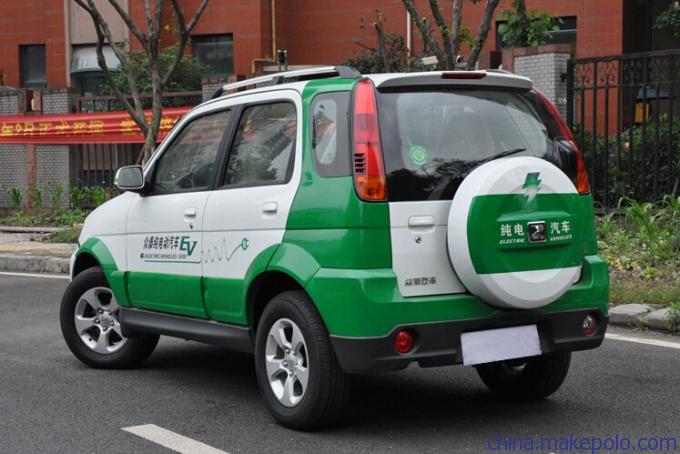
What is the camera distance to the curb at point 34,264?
45.1ft

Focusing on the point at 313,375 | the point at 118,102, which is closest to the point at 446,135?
the point at 313,375

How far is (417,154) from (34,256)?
10.4 meters

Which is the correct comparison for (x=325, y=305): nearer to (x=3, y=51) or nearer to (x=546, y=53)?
(x=546, y=53)

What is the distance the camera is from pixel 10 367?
23.6 feet

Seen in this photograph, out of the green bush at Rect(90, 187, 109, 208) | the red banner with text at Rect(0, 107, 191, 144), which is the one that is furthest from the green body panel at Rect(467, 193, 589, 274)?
the green bush at Rect(90, 187, 109, 208)

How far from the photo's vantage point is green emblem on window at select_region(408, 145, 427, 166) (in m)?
5.11

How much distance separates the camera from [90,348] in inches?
281

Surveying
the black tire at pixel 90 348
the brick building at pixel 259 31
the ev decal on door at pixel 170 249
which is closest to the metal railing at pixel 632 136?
the black tire at pixel 90 348

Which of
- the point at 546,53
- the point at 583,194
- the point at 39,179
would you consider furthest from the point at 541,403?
the point at 39,179

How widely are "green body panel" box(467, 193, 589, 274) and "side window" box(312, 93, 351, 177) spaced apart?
0.72m

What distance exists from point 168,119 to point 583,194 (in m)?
15.7

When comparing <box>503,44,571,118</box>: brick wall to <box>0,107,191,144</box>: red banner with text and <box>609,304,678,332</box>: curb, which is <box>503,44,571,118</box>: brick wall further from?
<box>0,107,191,144</box>: red banner with text

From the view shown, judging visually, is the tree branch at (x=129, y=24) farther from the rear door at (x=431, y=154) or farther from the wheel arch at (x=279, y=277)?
the rear door at (x=431, y=154)

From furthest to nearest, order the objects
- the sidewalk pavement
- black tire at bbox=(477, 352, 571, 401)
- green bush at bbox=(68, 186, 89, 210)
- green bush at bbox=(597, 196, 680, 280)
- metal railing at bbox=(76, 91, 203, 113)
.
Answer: green bush at bbox=(68, 186, 89, 210) < metal railing at bbox=(76, 91, 203, 113) < the sidewalk pavement < green bush at bbox=(597, 196, 680, 280) < black tire at bbox=(477, 352, 571, 401)
